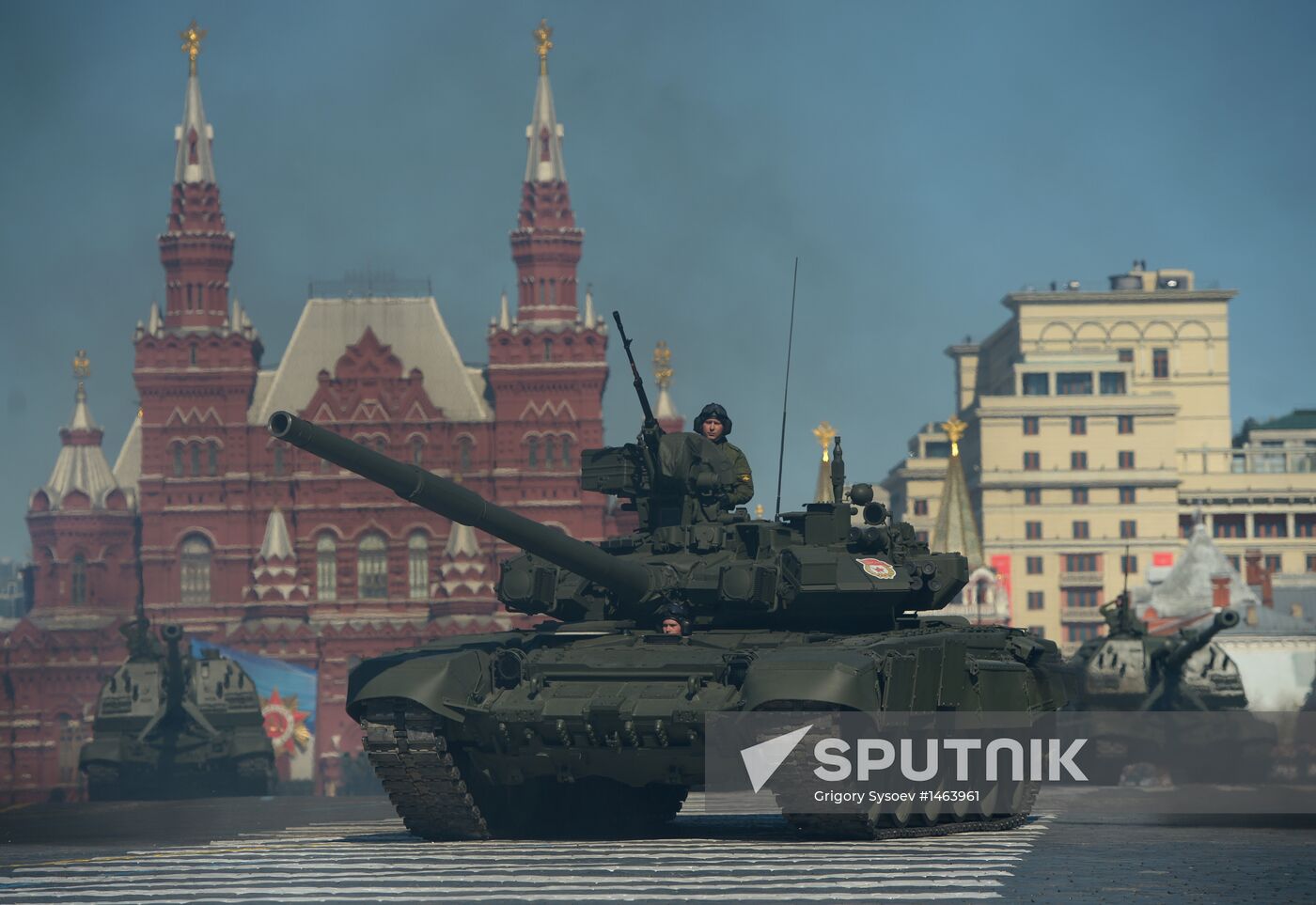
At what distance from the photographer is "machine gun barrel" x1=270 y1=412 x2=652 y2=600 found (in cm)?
2059

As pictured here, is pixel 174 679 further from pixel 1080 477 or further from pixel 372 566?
pixel 1080 477

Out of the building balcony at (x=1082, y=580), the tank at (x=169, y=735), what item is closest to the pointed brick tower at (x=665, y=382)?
the building balcony at (x=1082, y=580)

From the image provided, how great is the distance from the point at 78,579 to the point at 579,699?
106814 mm

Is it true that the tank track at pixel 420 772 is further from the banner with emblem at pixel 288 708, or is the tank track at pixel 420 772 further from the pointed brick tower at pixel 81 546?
the pointed brick tower at pixel 81 546

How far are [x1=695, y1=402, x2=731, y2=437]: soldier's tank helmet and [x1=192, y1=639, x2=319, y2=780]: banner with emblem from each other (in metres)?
84.2

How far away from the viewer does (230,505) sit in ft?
396

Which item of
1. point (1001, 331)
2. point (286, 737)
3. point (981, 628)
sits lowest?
point (286, 737)

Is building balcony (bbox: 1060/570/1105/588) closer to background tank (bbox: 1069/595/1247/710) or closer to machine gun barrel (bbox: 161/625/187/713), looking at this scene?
background tank (bbox: 1069/595/1247/710)

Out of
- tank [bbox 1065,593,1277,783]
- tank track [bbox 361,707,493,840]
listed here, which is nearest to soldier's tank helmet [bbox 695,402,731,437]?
tank track [bbox 361,707,493,840]

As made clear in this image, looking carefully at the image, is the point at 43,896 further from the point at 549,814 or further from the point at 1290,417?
the point at 1290,417

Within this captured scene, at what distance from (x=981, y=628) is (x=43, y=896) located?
1166 cm

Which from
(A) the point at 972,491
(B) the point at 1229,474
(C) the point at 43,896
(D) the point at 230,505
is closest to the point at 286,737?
(D) the point at 230,505

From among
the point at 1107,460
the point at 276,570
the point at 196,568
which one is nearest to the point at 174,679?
the point at 276,570

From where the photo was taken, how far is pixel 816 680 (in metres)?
20.7
